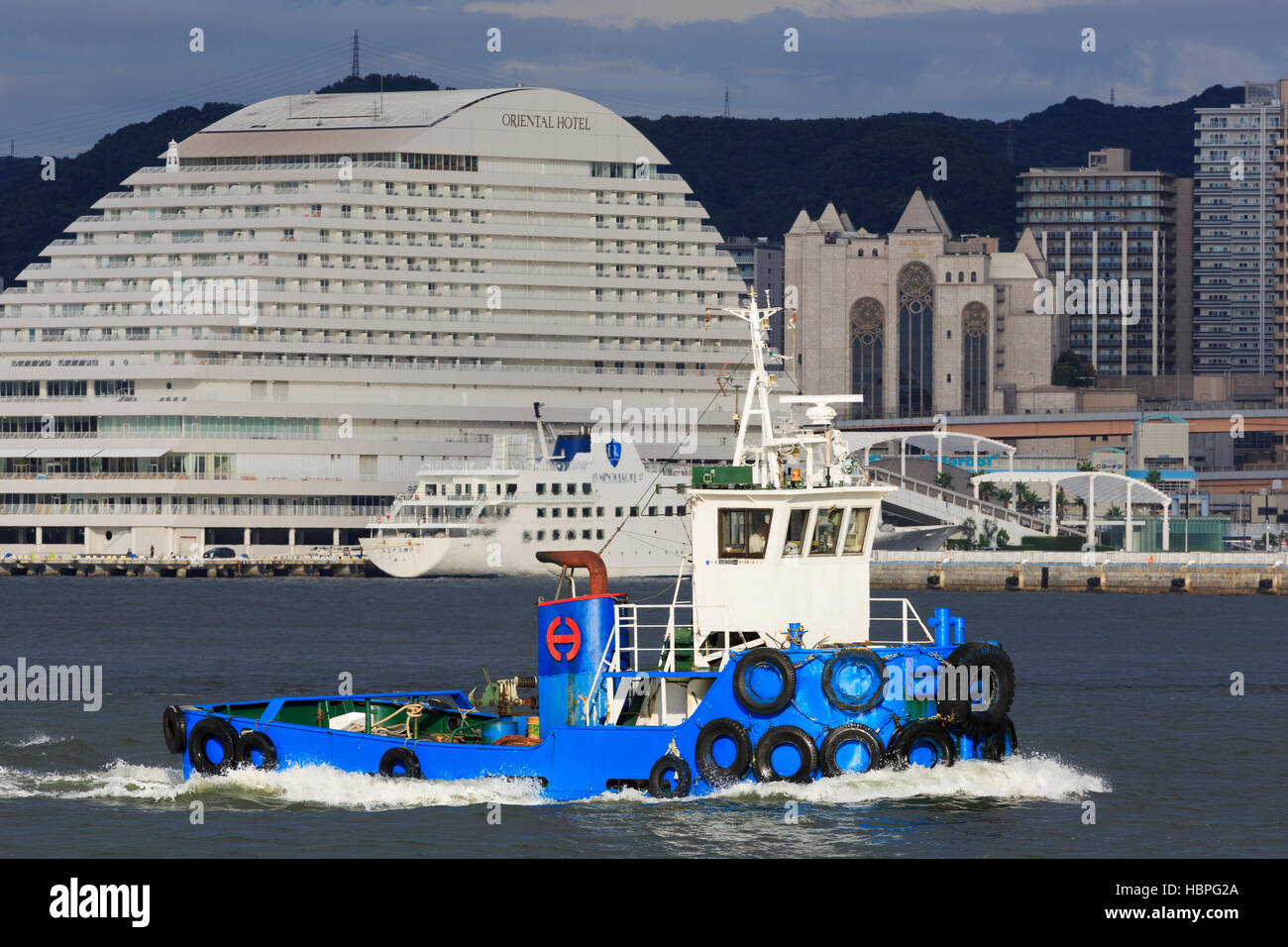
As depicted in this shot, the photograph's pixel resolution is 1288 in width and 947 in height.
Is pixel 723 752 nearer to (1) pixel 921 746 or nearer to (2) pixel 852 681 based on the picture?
(2) pixel 852 681

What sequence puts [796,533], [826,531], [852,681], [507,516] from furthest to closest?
[507,516]
[826,531]
[796,533]
[852,681]

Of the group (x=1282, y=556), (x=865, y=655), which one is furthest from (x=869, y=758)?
(x=1282, y=556)

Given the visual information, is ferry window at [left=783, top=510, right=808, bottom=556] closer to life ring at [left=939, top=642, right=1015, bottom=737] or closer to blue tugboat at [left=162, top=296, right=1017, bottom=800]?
blue tugboat at [left=162, top=296, right=1017, bottom=800]

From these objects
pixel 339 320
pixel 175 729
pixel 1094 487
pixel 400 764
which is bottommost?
pixel 1094 487

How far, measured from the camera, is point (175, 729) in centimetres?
4012

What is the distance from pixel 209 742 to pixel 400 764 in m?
4.19

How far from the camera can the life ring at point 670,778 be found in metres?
35.5

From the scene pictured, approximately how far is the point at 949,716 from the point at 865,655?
83.6 inches

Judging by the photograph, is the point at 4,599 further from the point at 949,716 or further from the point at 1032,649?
the point at 949,716

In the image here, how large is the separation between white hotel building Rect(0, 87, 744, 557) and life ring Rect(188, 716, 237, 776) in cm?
11578

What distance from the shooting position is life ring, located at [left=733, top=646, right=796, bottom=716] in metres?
35.1

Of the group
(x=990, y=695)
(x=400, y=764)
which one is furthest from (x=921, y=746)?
(x=400, y=764)

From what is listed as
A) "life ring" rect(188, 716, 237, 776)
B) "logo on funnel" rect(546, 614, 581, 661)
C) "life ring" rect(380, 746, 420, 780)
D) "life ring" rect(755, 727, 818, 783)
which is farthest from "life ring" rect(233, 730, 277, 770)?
"life ring" rect(755, 727, 818, 783)
